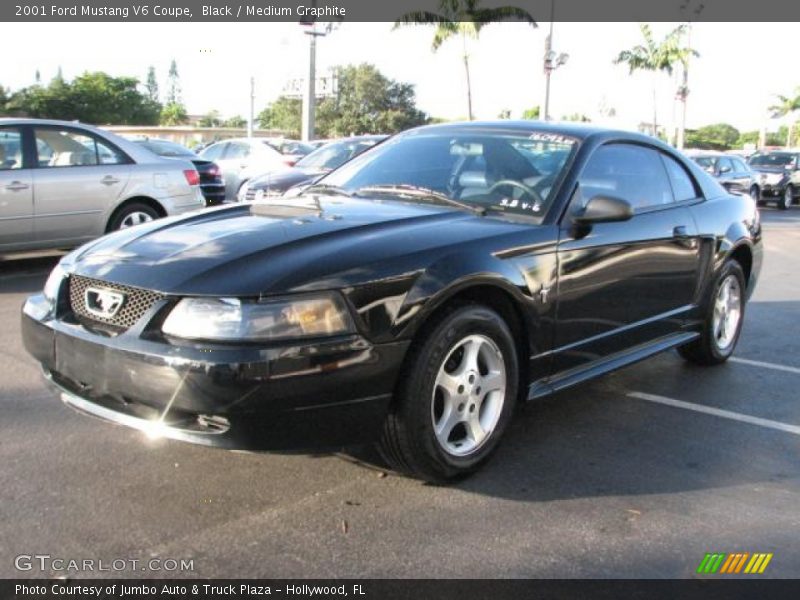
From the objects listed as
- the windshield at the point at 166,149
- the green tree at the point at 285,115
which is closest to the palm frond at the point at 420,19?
the windshield at the point at 166,149

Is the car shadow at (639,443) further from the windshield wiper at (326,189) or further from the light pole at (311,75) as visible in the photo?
the light pole at (311,75)

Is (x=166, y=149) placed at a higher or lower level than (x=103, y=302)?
higher

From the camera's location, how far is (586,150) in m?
4.09

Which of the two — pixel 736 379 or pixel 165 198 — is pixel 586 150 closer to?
pixel 736 379

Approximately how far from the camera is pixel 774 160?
2541 cm

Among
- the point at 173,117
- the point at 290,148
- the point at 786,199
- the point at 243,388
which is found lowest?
the point at 243,388

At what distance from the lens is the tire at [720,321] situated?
17.0 feet

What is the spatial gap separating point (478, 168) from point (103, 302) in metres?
2.04

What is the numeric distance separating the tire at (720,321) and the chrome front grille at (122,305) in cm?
364

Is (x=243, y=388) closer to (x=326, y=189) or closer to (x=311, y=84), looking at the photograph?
(x=326, y=189)

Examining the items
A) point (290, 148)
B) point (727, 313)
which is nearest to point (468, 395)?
point (727, 313)

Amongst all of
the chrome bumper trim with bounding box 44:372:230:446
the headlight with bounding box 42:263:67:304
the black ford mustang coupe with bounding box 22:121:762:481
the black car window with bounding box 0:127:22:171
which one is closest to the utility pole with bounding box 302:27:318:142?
the black car window with bounding box 0:127:22:171

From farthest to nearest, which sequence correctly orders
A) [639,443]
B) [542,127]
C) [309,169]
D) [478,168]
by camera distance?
[309,169], [542,127], [478,168], [639,443]

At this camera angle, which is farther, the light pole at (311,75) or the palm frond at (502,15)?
the palm frond at (502,15)
